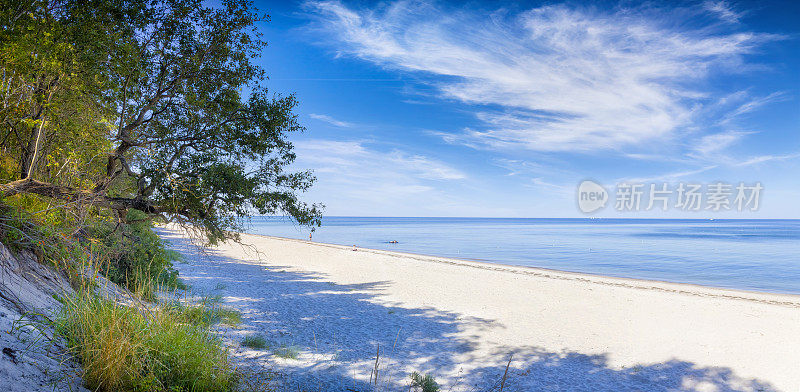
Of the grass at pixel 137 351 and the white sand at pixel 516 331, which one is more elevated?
the grass at pixel 137 351

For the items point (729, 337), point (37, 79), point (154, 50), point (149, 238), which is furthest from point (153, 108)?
point (729, 337)

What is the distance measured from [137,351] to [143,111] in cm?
601

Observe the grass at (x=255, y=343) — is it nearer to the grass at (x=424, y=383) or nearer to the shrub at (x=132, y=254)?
the shrub at (x=132, y=254)

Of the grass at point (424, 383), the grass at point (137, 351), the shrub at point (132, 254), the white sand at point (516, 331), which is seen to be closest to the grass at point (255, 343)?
the white sand at point (516, 331)

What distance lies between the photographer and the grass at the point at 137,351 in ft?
12.9

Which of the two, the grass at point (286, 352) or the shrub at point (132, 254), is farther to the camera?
the shrub at point (132, 254)

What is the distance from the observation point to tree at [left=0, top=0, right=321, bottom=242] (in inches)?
249

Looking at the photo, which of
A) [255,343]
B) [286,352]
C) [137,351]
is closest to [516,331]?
[286,352]

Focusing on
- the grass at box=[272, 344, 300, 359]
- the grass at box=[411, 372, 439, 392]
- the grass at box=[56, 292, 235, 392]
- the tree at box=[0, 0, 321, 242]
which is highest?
the tree at box=[0, 0, 321, 242]

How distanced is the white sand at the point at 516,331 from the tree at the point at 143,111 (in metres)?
2.51

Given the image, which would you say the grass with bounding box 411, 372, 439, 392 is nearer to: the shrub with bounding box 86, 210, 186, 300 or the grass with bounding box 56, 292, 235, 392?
the grass with bounding box 56, 292, 235, 392

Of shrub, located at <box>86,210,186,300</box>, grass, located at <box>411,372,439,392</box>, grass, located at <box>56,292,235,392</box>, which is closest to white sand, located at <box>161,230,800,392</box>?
grass, located at <box>411,372,439,392</box>

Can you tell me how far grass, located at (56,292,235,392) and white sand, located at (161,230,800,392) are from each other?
217 cm

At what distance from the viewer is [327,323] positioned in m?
10.9
